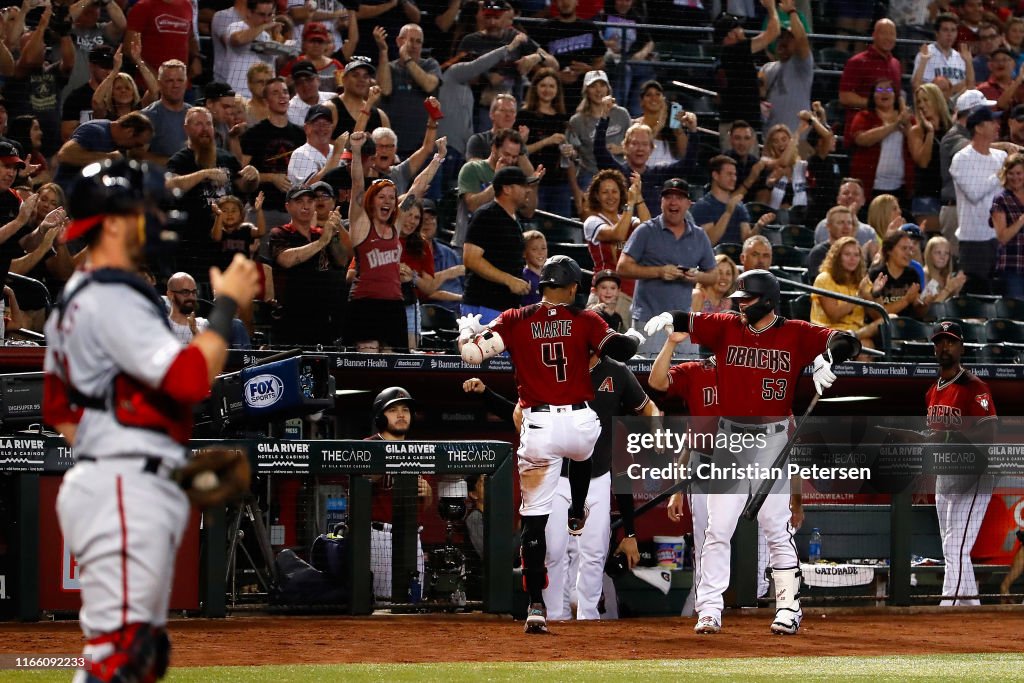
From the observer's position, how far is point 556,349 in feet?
26.5

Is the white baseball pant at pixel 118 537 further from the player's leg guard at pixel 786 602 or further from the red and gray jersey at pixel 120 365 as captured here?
the player's leg guard at pixel 786 602

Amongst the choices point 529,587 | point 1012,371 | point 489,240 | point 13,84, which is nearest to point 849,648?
point 529,587

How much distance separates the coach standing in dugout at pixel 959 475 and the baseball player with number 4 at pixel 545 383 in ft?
10.4

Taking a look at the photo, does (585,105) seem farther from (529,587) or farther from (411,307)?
(529,587)

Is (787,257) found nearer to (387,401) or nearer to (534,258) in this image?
(534,258)

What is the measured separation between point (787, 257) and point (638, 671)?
742cm

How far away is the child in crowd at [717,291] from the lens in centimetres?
1099

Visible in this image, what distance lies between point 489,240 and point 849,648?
398cm

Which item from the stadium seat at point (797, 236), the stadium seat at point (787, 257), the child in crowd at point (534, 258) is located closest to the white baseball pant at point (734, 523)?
the child in crowd at point (534, 258)

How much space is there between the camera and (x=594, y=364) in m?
9.12

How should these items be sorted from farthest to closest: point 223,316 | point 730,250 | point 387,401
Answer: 1. point 730,250
2. point 387,401
3. point 223,316

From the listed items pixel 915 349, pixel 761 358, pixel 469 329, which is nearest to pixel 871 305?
pixel 915 349

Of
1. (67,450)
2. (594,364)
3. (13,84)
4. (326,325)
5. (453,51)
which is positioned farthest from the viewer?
(453,51)

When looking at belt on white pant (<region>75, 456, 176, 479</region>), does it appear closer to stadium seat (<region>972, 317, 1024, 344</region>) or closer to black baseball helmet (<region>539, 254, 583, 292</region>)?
black baseball helmet (<region>539, 254, 583, 292</region>)
